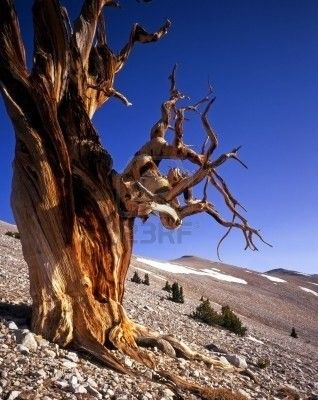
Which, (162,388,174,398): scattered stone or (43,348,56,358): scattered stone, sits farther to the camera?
(43,348,56,358): scattered stone

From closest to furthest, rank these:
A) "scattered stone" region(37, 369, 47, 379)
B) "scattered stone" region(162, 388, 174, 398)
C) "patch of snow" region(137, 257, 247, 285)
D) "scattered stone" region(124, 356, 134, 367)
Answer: "scattered stone" region(37, 369, 47, 379) < "scattered stone" region(162, 388, 174, 398) < "scattered stone" region(124, 356, 134, 367) < "patch of snow" region(137, 257, 247, 285)

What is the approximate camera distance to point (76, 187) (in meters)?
6.28

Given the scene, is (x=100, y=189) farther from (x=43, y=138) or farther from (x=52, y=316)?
(x=52, y=316)

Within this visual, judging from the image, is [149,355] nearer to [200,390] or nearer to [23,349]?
[200,390]

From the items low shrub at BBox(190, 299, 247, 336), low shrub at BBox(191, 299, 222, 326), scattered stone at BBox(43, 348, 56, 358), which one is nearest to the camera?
scattered stone at BBox(43, 348, 56, 358)

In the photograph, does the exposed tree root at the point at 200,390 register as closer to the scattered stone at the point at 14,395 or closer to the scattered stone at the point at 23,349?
the scattered stone at the point at 23,349

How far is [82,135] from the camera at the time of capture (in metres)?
6.46

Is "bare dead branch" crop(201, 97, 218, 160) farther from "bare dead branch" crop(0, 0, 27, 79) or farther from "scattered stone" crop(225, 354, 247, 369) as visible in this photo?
"scattered stone" crop(225, 354, 247, 369)

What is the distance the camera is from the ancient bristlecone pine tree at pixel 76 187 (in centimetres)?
567

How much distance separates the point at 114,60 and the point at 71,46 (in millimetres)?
940

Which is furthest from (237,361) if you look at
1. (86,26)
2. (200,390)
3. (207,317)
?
(86,26)

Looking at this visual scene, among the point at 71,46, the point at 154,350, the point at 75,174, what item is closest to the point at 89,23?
the point at 71,46

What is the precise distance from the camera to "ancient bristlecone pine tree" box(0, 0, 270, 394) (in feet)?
18.6

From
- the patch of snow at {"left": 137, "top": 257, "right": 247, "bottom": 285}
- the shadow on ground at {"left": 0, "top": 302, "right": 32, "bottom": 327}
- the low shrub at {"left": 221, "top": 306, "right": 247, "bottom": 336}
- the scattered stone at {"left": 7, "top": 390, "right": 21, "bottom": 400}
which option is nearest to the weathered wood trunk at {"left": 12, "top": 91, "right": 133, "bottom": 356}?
the shadow on ground at {"left": 0, "top": 302, "right": 32, "bottom": 327}
